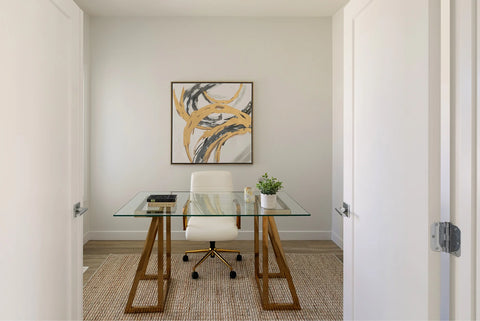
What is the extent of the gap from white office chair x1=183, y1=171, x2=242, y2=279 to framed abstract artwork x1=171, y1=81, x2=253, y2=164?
2.50 ft

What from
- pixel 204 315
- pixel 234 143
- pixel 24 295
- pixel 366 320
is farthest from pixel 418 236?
pixel 234 143

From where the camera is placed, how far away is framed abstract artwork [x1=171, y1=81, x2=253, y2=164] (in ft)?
13.9

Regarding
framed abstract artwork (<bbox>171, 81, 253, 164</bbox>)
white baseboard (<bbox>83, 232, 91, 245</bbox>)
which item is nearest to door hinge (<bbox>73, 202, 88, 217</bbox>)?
framed abstract artwork (<bbox>171, 81, 253, 164</bbox>)

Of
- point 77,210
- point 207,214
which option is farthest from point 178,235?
point 77,210

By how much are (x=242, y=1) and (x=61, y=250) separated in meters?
3.20

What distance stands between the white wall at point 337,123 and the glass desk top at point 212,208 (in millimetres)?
1379

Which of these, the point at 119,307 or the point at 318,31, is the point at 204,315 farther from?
the point at 318,31

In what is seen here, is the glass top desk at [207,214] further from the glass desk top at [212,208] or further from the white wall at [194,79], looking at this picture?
the white wall at [194,79]

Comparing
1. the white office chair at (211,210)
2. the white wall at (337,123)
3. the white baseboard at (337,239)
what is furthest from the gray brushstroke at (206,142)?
the white baseboard at (337,239)

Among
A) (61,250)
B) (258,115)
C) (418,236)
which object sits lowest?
(61,250)

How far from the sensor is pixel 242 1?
378 centimetres

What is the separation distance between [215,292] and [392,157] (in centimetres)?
203

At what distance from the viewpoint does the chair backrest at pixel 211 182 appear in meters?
3.48

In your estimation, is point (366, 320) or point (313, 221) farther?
point (313, 221)
